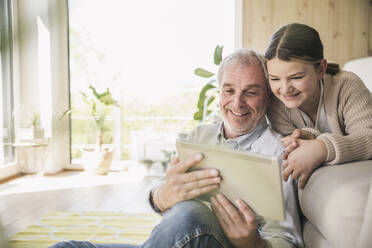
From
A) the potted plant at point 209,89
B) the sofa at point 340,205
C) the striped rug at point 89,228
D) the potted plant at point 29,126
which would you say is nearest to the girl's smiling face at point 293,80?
the sofa at point 340,205

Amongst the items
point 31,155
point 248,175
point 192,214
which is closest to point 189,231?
point 192,214

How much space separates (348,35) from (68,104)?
3.33 m

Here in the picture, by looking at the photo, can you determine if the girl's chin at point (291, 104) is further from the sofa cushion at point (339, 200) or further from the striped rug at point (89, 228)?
the striped rug at point (89, 228)

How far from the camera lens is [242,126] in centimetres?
123

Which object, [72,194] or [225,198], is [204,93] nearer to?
[72,194]

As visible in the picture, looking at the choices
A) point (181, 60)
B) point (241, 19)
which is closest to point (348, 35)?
point (241, 19)

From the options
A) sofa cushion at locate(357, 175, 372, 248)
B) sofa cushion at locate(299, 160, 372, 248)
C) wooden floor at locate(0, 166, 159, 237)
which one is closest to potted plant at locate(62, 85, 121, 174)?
wooden floor at locate(0, 166, 159, 237)

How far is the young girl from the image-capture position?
0.91 m

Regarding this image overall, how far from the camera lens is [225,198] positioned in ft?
2.73

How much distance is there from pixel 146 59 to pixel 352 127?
3904 millimetres

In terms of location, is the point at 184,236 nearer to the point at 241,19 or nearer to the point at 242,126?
the point at 242,126

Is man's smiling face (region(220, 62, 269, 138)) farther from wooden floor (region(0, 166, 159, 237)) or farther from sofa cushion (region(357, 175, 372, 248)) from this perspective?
wooden floor (region(0, 166, 159, 237))

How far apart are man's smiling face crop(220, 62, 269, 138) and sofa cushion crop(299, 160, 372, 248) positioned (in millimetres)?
355

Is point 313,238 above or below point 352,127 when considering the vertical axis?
below
